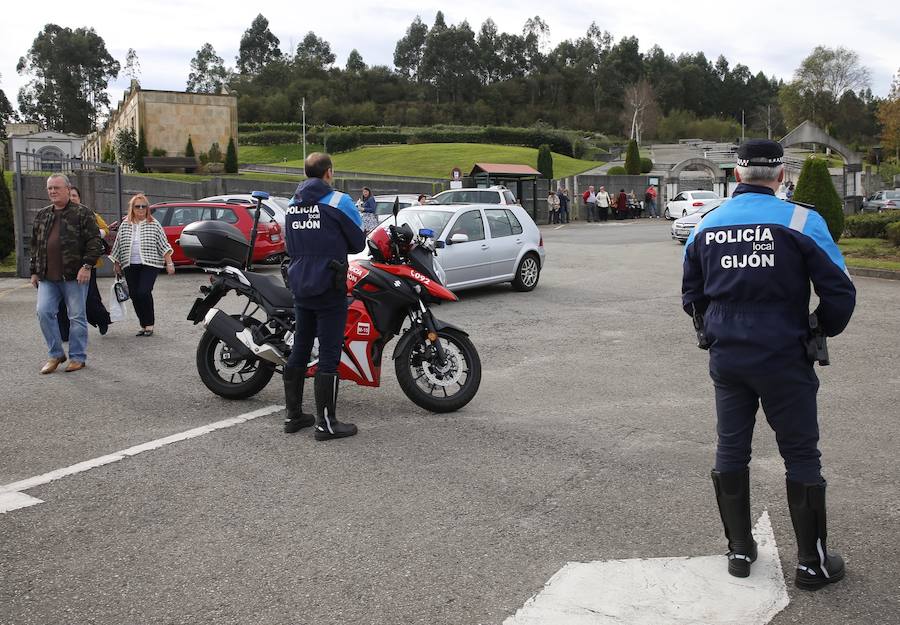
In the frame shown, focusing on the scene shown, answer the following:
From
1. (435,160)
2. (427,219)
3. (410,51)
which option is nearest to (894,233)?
(427,219)

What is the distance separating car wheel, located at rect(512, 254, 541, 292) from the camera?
14.9m

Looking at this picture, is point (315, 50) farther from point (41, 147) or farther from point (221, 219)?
point (221, 219)

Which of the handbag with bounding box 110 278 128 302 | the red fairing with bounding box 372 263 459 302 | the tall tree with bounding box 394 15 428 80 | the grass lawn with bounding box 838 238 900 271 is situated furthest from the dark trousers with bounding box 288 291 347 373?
the tall tree with bounding box 394 15 428 80

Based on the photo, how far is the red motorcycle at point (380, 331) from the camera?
6.73m

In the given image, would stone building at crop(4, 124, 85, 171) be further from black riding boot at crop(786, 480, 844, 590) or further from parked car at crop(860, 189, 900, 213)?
parked car at crop(860, 189, 900, 213)

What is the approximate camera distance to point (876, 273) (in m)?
17.1

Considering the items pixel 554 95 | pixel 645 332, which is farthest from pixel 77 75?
pixel 645 332

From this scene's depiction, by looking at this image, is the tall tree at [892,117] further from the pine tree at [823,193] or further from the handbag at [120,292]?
the handbag at [120,292]

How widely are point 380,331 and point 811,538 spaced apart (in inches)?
145

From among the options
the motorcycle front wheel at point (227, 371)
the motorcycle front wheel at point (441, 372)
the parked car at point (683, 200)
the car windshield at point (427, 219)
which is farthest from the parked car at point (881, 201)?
the motorcycle front wheel at point (227, 371)

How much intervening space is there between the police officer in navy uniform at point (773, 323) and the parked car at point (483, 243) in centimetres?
957

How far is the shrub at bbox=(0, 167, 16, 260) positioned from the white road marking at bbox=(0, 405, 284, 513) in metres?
15.4

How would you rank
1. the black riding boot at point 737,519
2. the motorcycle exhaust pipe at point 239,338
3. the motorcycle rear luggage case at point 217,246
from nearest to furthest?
1. the black riding boot at point 737,519
2. the motorcycle exhaust pipe at point 239,338
3. the motorcycle rear luggage case at point 217,246

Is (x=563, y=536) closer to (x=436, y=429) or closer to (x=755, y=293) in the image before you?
(x=755, y=293)
